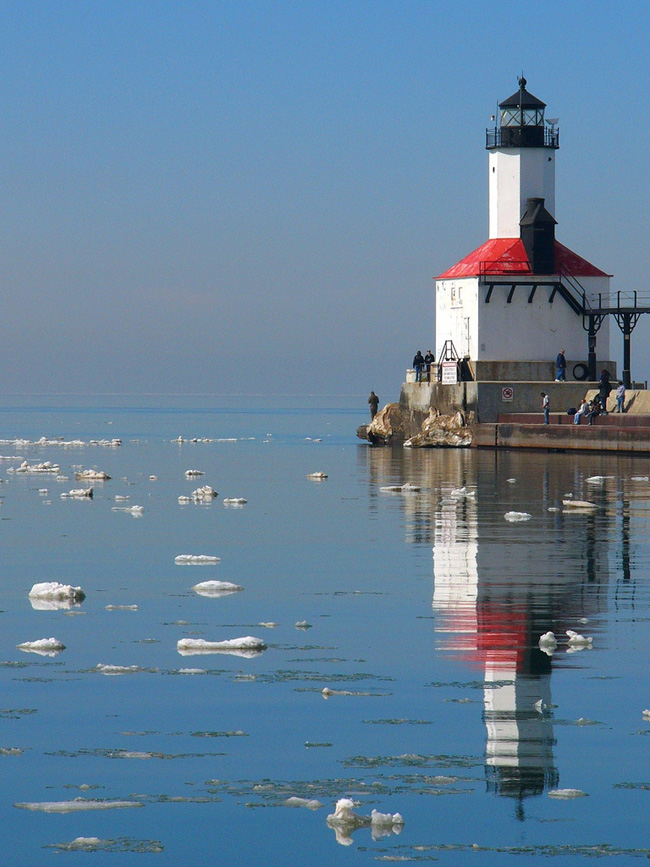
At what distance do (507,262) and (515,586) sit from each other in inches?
1588

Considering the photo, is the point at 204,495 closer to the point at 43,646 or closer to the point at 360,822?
the point at 43,646

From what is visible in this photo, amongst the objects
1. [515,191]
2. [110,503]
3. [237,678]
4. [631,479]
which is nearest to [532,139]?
[515,191]

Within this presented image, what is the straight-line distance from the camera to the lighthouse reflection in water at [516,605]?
24.4ft

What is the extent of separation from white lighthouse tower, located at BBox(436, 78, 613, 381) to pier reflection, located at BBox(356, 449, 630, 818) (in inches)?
872

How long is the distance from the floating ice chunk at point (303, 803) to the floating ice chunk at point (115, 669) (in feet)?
10.1

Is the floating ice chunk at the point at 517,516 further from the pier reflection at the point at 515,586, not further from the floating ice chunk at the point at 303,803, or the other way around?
the floating ice chunk at the point at 303,803

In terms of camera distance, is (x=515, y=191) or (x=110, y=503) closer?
(x=110, y=503)

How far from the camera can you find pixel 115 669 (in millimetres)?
9398

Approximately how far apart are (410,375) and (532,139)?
10.8 m

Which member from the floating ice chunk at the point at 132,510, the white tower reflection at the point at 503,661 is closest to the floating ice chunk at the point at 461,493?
the floating ice chunk at the point at 132,510

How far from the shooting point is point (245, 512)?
78.1 ft

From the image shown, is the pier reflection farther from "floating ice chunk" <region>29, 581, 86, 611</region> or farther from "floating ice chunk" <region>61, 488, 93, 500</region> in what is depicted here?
"floating ice chunk" <region>61, 488, 93, 500</region>

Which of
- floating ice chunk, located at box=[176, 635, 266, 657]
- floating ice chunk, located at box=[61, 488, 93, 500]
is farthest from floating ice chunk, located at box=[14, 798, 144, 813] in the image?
floating ice chunk, located at box=[61, 488, 93, 500]

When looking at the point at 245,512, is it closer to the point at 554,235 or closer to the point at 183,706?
the point at 183,706
